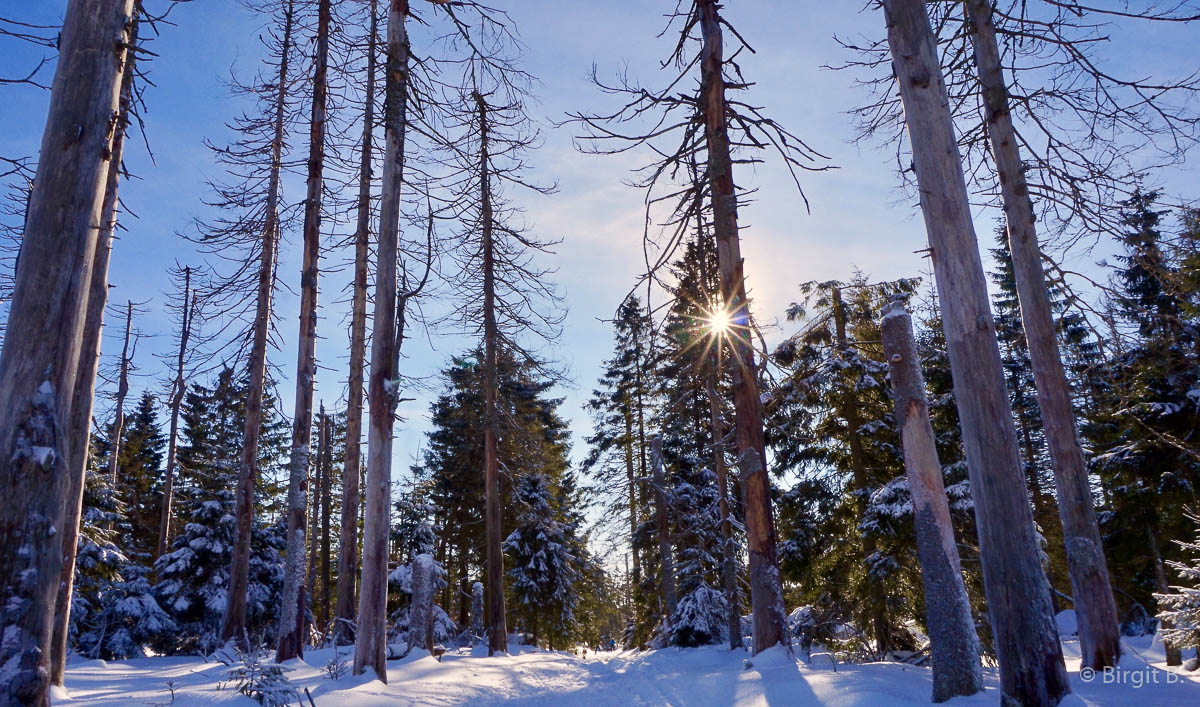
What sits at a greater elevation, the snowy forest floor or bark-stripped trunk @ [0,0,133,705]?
bark-stripped trunk @ [0,0,133,705]

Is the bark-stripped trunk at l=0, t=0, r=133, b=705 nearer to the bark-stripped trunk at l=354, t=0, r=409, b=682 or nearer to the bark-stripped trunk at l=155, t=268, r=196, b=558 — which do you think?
the bark-stripped trunk at l=354, t=0, r=409, b=682

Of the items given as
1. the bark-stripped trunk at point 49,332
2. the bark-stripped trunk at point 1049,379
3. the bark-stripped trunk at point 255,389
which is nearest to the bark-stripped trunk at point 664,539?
the bark-stripped trunk at point 255,389

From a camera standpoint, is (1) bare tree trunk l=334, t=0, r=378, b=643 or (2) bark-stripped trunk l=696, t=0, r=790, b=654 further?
(1) bare tree trunk l=334, t=0, r=378, b=643

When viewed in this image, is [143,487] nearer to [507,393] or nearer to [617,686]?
[507,393]

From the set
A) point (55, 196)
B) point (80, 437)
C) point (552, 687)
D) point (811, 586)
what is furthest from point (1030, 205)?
point (80, 437)

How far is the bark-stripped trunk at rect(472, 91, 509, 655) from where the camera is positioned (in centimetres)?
1666

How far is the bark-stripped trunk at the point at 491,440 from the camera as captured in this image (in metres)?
16.7

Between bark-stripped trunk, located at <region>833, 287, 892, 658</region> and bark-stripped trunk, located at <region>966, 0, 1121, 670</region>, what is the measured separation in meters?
3.49

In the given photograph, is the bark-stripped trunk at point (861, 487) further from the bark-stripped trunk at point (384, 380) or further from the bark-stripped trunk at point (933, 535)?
the bark-stripped trunk at point (384, 380)

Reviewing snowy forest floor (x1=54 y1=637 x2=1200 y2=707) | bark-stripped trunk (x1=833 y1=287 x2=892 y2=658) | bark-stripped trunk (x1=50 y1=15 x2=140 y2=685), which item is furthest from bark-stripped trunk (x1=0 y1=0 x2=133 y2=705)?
bark-stripped trunk (x1=833 y1=287 x2=892 y2=658)

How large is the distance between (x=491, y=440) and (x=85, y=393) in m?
10.2

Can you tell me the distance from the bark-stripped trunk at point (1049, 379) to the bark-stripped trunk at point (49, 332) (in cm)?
964

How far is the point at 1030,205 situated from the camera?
902 cm

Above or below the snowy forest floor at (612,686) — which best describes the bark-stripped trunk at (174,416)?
above
